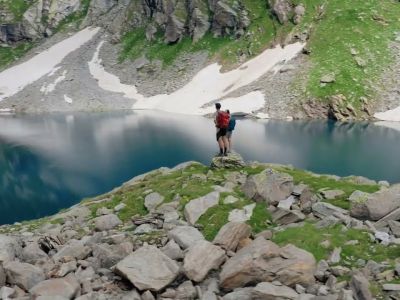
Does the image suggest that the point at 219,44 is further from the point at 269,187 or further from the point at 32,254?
the point at 32,254

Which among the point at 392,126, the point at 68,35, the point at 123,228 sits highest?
the point at 68,35

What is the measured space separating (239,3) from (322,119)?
2365 inches

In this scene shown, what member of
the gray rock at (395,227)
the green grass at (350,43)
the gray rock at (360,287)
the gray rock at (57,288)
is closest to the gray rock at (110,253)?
the gray rock at (57,288)

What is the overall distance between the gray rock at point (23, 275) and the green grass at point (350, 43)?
96.1 metres

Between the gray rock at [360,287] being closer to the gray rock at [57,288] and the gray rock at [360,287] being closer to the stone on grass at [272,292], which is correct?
the stone on grass at [272,292]

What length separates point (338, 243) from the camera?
52.2 ft

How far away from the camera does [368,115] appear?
100 m

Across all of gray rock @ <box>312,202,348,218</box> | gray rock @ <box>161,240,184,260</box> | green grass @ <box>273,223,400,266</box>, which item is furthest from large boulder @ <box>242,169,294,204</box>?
gray rock @ <box>161,240,184,260</box>

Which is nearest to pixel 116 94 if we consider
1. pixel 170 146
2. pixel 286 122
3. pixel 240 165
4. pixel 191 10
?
pixel 191 10

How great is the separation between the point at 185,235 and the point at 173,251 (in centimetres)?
143

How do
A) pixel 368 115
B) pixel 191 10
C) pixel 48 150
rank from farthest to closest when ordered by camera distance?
1. pixel 191 10
2. pixel 368 115
3. pixel 48 150

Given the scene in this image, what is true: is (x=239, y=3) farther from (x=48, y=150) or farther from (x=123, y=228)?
(x=123, y=228)

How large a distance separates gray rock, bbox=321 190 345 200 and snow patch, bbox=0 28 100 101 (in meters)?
142

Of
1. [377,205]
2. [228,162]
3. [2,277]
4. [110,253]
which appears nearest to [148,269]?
[110,253]
